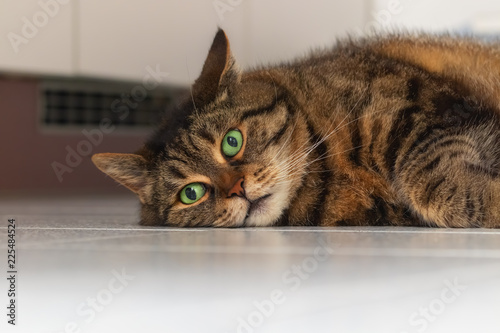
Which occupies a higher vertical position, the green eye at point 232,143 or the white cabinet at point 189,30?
the white cabinet at point 189,30

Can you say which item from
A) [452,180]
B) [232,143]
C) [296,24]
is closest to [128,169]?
[232,143]

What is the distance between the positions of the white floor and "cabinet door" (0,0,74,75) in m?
1.86

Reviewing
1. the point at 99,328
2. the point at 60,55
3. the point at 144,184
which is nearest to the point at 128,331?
the point at 99,328

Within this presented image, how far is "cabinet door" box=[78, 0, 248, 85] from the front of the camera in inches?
117

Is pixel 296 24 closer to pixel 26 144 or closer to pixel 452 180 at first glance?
pixel 26 144

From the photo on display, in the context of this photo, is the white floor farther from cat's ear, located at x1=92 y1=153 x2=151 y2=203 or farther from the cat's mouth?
cat's ear, located at x1=92 y1=153 x2=151 y2=203

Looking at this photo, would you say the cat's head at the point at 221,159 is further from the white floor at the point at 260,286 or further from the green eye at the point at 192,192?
the white floor at the point at 260,286

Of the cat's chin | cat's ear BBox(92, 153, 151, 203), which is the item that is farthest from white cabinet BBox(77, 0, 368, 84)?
the cat's chin

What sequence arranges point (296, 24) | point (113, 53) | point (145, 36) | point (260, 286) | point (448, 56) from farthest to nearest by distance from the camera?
point (296, 24)
point (145, 36)
point (113, 53)
point (448, 56)
point (260, 286)

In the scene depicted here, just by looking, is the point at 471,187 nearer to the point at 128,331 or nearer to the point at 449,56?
the point at 449,56

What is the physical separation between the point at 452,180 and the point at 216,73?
2.18 ft

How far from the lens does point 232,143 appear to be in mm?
1475

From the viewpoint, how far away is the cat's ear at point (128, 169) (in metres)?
1.57

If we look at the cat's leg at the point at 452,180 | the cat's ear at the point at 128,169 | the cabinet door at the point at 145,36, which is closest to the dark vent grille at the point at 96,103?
the cabinet door at the point at 145,36
